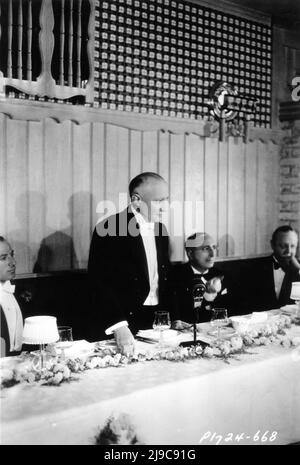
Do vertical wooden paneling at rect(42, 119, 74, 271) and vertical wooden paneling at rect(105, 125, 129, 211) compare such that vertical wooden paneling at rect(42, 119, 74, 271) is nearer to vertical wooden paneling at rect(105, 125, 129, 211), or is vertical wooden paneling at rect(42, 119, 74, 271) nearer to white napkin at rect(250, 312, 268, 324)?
vertical wooden paneling at rect(105, 125, 129, 211)

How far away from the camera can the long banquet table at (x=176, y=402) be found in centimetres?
204

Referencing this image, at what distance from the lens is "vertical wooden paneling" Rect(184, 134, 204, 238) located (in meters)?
5.03

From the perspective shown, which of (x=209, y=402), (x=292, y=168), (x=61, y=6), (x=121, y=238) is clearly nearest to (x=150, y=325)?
(x=121, y=238)

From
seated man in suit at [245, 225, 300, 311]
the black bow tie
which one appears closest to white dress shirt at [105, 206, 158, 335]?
seated man in suit at [245, 225, 300, 311]

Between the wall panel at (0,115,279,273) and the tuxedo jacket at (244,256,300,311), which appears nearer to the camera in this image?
the wall panel at (0,115,279,273)

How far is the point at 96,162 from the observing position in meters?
4.43

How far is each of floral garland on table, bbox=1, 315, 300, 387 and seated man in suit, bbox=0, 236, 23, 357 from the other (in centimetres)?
72

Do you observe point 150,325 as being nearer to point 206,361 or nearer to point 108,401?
point 206,361

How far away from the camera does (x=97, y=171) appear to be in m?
4.44

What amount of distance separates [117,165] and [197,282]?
1.23m

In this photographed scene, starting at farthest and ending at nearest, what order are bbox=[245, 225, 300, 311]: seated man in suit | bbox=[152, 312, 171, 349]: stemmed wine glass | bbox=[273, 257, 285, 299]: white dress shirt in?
1. bbox=[273, 257, 285, 299]: white dress shirt
2. bbox=[245, 225, 300, 311]: seated man in suit
3. bbox=[152, 312, 171, 349]: stemmed wine glass

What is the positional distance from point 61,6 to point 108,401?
10.0 feet

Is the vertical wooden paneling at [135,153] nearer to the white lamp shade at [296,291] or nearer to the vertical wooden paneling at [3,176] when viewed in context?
the vertical wooden paneling at [3,176]

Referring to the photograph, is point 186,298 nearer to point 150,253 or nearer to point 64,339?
point 150,253
